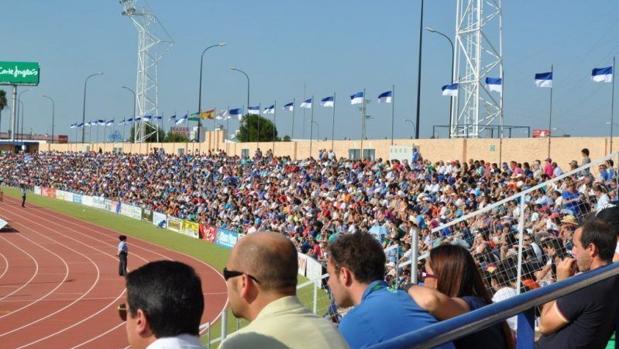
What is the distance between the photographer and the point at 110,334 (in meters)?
20.8

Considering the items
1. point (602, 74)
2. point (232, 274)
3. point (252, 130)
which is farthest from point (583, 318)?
point (252, 130)

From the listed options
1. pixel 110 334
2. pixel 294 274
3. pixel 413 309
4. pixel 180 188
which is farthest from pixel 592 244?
pixel 180 188

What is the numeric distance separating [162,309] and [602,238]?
2.67 metres

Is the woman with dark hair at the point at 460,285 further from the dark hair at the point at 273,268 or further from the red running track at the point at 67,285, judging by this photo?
the red running track at the point at 67,285

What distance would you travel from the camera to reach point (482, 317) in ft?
8.91

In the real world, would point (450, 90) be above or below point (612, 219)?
above

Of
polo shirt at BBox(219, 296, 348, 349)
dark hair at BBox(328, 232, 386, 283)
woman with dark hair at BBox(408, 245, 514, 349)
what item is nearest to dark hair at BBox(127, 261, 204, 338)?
polo shirt at BBox(219, 296, 348, 349)

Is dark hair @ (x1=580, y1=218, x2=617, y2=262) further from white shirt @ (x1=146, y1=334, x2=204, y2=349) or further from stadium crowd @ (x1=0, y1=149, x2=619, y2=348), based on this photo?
white shirt @ (x1=146, y1=334, x2=204, y2=349)

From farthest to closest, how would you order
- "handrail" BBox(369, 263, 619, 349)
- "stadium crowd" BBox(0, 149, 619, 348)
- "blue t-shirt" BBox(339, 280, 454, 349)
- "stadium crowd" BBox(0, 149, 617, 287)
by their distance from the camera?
1. "stadium crowd" BBox(0, 149, 617, 287)
2. "stadium crowd" BBox(0, 149, 619, 348)
3. "blue t-shirt" BBox(339, 280, 454, 349)
4. "handrail" BBox(369, 263, 619, 349)

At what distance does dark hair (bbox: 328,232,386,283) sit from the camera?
12.5 feet

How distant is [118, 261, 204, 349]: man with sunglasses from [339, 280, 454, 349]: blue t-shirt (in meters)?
0.81

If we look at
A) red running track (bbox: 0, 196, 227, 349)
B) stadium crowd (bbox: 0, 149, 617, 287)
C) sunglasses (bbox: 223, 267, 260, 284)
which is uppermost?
sunglasses (bbox: 223, 267, 260, 284)

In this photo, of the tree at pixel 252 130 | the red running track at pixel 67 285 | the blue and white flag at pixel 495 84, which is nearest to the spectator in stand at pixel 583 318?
the red running track at pixel 67 285

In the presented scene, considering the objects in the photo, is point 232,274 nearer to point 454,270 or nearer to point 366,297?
point 366,297
